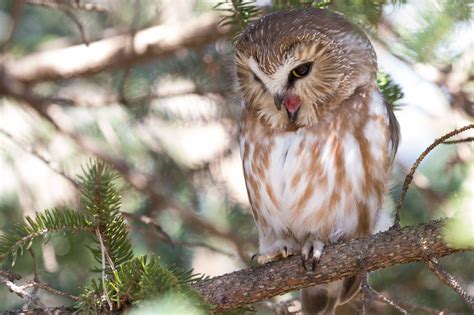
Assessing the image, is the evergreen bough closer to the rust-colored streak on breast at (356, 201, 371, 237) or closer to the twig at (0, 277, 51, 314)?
the twig at (0, 277, 51, 314)

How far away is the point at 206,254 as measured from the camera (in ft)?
12.5

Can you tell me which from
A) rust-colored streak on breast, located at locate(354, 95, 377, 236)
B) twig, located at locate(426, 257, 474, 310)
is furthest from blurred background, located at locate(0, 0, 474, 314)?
twig, located at locate(426, 257, 474, 310)

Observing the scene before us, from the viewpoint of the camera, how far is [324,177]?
2979mm

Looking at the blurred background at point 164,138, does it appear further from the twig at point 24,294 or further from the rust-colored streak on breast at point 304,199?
the twig at point 24,294

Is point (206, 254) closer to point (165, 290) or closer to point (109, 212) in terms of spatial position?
point (109, 212)

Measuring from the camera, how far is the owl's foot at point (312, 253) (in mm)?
2650

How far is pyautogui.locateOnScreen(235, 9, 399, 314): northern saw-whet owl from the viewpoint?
2.96m

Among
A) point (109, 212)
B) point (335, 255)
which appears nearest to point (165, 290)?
point (109, 212)

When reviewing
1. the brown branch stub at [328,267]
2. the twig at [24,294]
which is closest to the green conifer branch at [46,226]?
the twig at [24,294]

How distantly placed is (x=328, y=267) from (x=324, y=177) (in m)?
0.47

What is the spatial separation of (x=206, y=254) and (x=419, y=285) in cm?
98

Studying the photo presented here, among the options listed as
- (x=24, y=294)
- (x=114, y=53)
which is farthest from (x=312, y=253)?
(x=114, y=53)

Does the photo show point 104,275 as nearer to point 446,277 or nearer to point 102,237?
point 102,237

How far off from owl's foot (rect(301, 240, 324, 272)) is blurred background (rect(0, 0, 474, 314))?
2.21 ft
